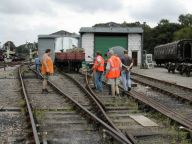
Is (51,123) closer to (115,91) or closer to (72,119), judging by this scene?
(72,119)

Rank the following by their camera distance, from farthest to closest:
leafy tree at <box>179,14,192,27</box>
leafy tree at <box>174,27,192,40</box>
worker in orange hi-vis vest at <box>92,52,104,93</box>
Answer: leafy tree at <box>179,14,192,27</box>, leafy tree at <box>174,27,192,40</box>, worker in orange hi-vis vest at <box>92,52,104,93</box>

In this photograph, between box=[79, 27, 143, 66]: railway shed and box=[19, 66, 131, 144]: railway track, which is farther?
box=[79, 27, 143, 66]: railway shed

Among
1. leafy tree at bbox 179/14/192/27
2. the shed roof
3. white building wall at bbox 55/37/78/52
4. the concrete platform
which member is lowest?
the concrete platform

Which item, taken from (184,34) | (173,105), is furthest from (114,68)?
(184,34)

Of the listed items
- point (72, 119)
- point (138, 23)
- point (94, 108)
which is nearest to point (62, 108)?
point (94, 108)

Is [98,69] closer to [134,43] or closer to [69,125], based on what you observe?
[69,125]

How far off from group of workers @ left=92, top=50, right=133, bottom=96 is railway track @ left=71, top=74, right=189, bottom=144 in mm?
604

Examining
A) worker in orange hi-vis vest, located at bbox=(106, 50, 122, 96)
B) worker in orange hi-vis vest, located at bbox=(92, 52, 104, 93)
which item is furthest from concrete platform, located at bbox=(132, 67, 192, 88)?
worker in orange hi-vis vest, located at bbox=(106, 50, 122, 96)

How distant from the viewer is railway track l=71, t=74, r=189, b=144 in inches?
323

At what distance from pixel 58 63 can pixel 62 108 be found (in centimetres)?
2389

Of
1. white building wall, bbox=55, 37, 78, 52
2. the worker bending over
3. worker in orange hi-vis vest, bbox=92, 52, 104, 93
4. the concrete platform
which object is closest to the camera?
the worker bending over

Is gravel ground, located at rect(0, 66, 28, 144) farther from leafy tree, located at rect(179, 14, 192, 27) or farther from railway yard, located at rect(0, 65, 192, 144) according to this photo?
leafy tree, located at rect(179, 14, 192, 27)

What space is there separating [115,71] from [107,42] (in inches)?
1293

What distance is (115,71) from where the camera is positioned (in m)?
15.0
